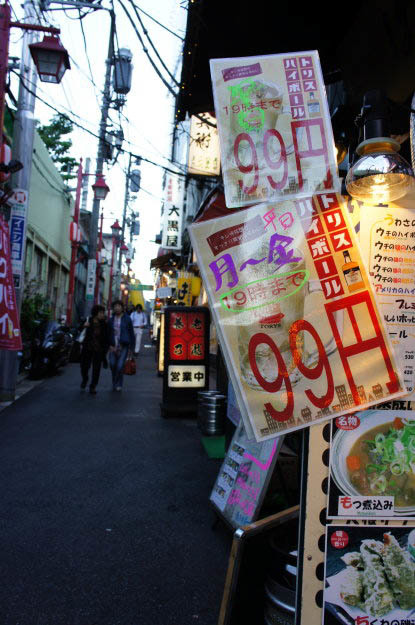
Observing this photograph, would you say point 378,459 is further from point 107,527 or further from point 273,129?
point 107,527

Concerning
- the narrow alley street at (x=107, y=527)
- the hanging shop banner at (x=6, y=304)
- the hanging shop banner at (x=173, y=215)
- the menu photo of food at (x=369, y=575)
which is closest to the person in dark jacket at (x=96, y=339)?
the narrow alley street at (x=107, y=527)

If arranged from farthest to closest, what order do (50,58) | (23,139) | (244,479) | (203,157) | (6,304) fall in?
(203,157), (23,139), (50,58), (6,304), (244,479)

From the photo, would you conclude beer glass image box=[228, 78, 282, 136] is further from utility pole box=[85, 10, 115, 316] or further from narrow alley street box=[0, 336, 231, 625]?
utility pole box=[85, 10, 115, 316]

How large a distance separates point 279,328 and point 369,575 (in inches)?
45.3

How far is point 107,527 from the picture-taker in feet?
13.3

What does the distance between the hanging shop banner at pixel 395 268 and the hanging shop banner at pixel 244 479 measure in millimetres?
1477

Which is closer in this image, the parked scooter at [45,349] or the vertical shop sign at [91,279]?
the parked scooter at [45,349]

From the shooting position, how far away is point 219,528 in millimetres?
4129

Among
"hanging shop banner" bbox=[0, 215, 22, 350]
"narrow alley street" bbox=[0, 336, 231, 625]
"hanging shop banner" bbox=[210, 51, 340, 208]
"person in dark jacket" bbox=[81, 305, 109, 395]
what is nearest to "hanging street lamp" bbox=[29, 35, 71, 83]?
"hanging shop banner" bbox=[0, 215, 22, 350]

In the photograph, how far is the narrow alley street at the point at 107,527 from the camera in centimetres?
297

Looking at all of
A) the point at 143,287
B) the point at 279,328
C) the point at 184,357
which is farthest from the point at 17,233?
the point at 143,287

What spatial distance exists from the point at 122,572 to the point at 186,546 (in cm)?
62

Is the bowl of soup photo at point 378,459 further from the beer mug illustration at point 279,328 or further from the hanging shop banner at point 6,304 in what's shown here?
the hanging shop banner at point 6,304

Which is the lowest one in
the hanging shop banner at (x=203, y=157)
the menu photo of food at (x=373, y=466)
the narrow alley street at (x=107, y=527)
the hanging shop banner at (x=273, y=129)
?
the narrow alley street at (x=107, y=527)
